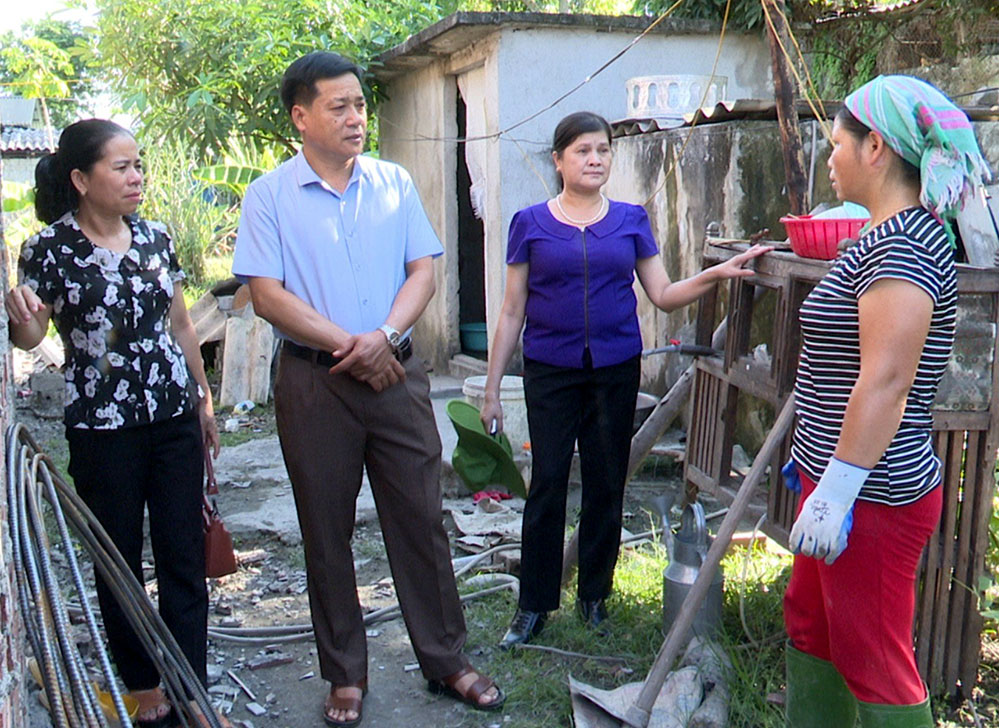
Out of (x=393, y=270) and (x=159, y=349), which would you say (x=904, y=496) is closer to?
(x=393, y=270)

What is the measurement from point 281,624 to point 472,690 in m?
1.19

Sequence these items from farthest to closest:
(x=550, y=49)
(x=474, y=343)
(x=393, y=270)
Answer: (x=474, y=343) → (x=550, y=49) → (x=393, y=270)

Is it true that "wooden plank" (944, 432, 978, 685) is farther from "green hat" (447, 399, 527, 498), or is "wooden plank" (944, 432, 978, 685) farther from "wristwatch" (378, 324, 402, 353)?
"green hat" (447, 399, 527, 498)

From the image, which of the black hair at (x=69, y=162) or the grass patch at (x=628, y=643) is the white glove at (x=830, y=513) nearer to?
the grass patch at (x=628, y=643)

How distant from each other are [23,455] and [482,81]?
21.3ft

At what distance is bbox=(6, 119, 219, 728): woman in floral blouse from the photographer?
3096 mm

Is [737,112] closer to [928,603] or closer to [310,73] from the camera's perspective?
[310,73]

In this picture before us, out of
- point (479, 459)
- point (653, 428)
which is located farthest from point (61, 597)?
point (479, 459)

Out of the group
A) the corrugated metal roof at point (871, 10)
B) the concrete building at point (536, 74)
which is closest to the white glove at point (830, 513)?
the concrete building at point (536, 74)

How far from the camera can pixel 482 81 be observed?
820 centimetres

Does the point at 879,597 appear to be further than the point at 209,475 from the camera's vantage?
No

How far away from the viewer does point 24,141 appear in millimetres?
28500

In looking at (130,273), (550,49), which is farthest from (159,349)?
(550,49)

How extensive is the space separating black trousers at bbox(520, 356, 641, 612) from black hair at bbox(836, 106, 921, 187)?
5.01ft
